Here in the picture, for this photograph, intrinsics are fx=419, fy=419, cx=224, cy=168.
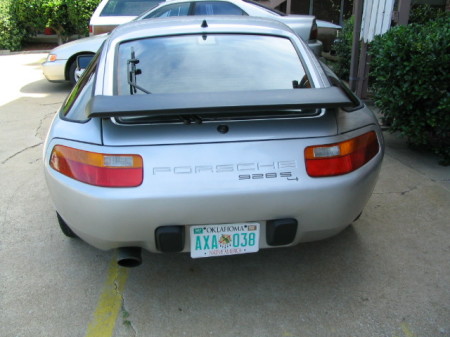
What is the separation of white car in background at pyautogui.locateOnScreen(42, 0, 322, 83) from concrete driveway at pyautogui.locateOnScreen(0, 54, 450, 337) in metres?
4.44

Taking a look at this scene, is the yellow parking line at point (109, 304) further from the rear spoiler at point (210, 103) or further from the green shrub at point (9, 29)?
the green shrub at point (9, 29)

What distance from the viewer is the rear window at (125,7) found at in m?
8.67

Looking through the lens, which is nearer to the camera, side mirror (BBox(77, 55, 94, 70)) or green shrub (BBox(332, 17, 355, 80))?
side mirror (BBox(77, 55, 94, 70))

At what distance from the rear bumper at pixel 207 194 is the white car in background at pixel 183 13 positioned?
562cm

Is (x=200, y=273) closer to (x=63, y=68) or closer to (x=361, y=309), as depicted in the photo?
(x=361, y=309)

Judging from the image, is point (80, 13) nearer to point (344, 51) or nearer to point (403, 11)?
point (344, 51)

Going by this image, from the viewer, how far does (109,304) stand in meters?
2.50

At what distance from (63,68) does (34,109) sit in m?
1.09

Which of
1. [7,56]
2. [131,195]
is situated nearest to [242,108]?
[131,195]

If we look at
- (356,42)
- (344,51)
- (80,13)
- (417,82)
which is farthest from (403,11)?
(80,13)

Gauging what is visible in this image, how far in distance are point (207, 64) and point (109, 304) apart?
160cm

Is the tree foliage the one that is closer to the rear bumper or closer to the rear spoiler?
the rear bumper

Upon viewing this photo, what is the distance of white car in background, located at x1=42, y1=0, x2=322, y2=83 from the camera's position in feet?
24.1

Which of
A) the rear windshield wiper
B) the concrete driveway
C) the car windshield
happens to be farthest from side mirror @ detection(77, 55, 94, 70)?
the rear windshield wiper
